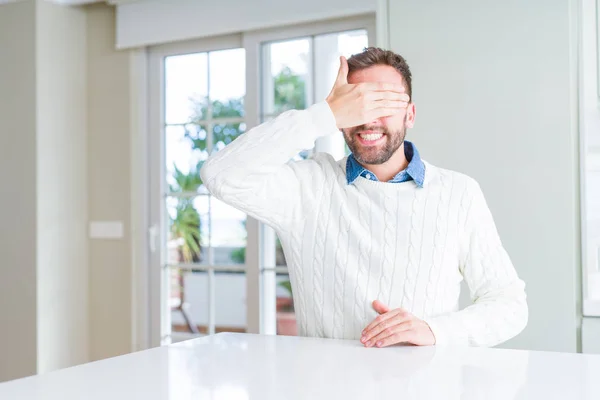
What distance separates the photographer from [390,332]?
148 cm

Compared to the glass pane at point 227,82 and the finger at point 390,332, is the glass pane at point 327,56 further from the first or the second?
the finger at point 390,332

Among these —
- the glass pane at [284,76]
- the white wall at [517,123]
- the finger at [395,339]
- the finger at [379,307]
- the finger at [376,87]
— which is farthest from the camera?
the glass pane at [284,76]

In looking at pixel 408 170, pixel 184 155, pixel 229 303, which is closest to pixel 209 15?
pixel 184 155

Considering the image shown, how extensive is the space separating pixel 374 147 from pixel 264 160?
308 mm

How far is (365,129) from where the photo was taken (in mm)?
1859

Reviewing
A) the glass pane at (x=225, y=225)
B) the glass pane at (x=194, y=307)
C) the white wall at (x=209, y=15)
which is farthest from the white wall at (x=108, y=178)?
the glass pane at (x=194, y=307)

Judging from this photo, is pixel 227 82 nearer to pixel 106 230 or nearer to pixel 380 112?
pixel 106 230

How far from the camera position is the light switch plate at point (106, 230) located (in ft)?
13.3

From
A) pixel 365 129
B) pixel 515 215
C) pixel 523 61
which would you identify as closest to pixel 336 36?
pixel 523 61

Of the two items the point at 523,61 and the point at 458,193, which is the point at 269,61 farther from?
the point at 458,193
